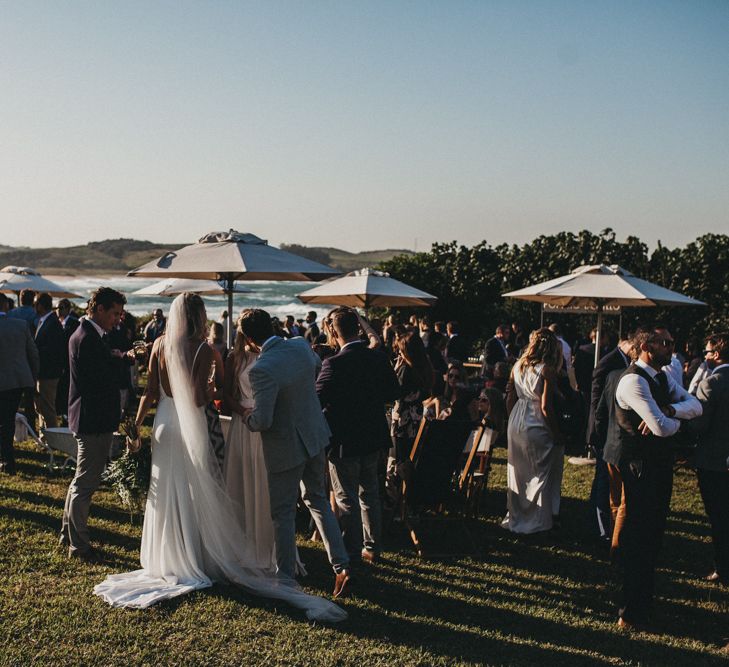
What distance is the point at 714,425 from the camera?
19.3 feet

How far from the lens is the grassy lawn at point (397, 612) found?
170 inches

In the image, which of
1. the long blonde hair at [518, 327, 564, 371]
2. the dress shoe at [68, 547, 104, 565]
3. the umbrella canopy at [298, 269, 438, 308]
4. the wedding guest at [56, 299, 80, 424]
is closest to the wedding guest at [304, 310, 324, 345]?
the umbrella canopy at [298, 269, 438, 308]

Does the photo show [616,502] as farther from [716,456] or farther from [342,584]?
[342,584]

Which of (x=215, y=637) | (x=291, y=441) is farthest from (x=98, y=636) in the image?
(x=291, y=441)

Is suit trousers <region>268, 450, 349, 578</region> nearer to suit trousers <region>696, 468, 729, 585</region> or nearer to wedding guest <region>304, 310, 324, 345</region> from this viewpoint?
suit trousers <region>696, 468, 729, 585</region>

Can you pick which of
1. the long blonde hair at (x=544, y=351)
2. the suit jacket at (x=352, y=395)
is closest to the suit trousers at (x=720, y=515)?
the long blonde hair at (x=544, y=351)

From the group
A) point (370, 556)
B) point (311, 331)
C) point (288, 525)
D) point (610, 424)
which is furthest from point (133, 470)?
point (311, 331)

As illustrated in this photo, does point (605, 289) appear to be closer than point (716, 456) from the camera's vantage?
No

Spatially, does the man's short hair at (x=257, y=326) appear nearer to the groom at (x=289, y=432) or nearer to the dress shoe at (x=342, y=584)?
the groom at (x=289, y=432)

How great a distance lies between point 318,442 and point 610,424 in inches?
82.5

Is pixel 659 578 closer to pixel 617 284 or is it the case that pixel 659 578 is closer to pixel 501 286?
pixel 617 284

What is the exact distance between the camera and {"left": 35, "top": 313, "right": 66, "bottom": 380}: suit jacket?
1026 centimetres

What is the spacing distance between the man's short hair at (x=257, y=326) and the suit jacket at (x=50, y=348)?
6.08 metres

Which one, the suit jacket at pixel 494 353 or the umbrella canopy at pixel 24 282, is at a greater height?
the umbrella canopy at pixel 24 282
